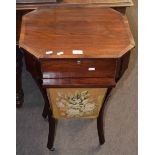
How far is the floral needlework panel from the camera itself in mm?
1280

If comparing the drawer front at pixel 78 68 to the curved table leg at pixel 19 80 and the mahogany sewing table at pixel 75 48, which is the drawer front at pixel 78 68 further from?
the curved table leg at pixel 19 80

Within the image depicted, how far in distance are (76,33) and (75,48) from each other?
0.39ft

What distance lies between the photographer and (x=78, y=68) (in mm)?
1203

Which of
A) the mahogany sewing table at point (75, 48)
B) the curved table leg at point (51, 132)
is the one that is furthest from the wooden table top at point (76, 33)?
the curved table leg at point (51, 132)

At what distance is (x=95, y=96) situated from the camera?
1323 mm

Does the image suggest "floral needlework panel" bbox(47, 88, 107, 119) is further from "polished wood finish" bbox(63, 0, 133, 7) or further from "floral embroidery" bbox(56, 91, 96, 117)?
"polished wood finish" bbox(63, 0, 133, 7)

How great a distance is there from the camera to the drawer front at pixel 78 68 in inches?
46.3

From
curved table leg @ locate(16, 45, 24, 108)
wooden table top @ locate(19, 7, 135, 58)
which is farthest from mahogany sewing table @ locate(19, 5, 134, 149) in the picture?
curved table leg @ locate(16, 45, 24, 108)

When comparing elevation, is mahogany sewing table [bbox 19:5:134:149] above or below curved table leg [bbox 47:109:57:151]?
above

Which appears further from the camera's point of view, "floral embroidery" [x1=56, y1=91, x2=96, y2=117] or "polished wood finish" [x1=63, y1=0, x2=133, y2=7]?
"polished wood finish" [x1=63, y1=0, x2=133, y2=7]

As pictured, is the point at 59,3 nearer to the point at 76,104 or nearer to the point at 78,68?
the point at 78,68
